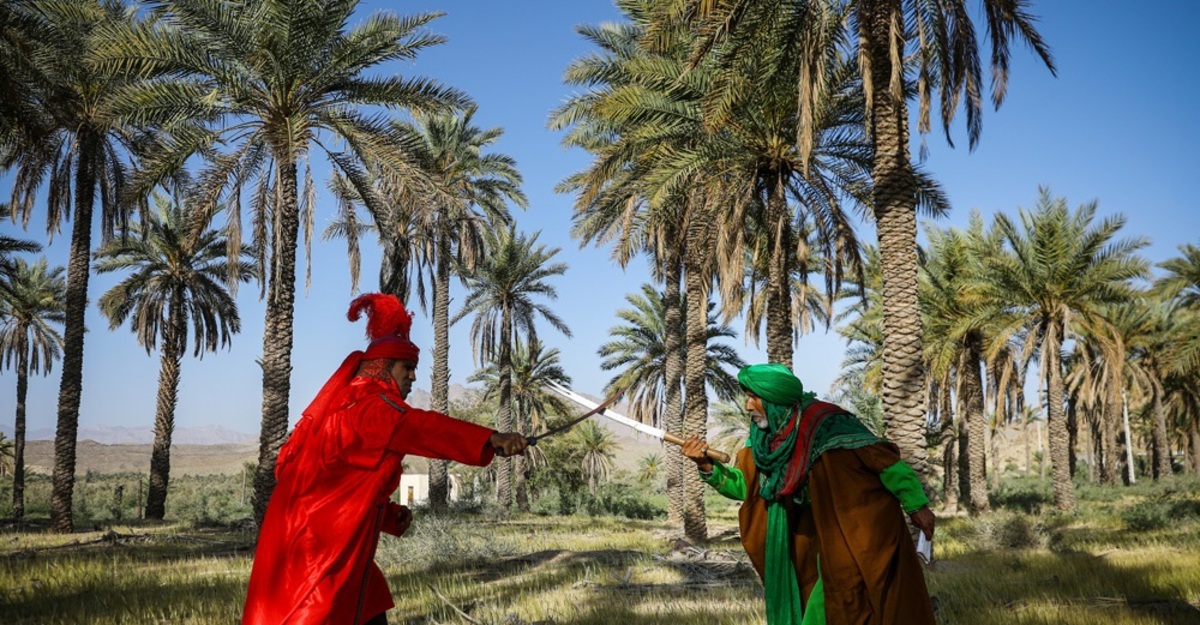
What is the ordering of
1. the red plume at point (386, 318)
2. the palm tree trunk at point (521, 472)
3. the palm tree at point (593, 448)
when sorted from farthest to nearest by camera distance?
the palm tree at point (593, 448) < the palm tree trunk at point (521, 472) < the red plume at point (386, 318)

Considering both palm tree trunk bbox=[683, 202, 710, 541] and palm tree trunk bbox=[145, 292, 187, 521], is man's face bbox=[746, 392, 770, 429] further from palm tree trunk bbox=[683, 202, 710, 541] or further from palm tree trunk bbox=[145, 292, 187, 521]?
palm tree trunk bbox=[145, 292, 187, 521]

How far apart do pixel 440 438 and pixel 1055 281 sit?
2171 centimetres

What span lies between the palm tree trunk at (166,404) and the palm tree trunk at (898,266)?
19513mm

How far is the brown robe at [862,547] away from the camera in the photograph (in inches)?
153

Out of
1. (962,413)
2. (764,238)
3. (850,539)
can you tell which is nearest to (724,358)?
(962,413)

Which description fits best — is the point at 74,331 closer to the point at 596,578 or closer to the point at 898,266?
the point at 596,578

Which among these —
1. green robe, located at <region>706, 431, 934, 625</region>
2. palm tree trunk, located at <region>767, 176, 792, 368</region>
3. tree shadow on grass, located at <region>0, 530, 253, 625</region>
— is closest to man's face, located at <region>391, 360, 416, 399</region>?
green robe, located at <region>706, 431, 934, 625</region>

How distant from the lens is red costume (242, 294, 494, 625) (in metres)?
3.08

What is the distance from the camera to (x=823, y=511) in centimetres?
411

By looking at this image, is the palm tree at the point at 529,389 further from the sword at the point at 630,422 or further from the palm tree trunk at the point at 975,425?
the sword at the point at 630,422

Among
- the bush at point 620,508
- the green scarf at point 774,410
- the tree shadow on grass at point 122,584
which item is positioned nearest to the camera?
the green scarf at point 774,410

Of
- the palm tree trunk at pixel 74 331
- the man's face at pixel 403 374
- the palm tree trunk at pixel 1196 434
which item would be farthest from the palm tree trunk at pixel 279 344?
the palm tree trunk at pixel 1196 434

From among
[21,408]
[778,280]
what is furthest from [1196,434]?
[21,408]

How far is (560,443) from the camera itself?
44.2 meters
